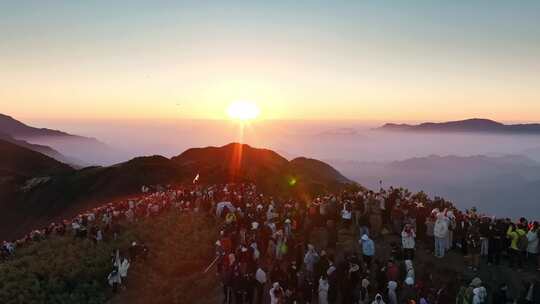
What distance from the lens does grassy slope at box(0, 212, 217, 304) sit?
66.0 feet

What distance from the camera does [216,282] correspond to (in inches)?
773

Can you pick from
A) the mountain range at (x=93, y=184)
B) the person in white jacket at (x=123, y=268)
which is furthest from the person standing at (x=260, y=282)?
the mountain range at (x=93, y=184)

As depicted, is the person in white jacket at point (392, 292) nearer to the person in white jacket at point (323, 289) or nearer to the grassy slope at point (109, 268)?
the person in white jacket at point (323, 289)

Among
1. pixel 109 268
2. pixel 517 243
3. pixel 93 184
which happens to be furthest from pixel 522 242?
pixel 93 184

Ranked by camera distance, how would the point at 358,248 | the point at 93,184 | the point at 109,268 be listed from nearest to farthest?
the point at 358,248 < the point at 109,268 < the point at 93,184

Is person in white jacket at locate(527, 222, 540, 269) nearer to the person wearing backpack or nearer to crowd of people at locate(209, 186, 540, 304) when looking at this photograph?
crowd of people at locate(209, 186, 540, 304)

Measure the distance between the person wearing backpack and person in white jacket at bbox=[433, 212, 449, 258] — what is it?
2278 mm

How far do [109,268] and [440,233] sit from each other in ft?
46.2

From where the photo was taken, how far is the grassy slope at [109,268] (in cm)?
2011

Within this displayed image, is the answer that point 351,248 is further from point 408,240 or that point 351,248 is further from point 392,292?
point 392,292

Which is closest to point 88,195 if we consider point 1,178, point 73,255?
point 1,178

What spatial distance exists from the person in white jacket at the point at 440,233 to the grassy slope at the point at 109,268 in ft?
29.2

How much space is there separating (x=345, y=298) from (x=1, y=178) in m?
76.8

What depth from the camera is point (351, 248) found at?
66.5ft
